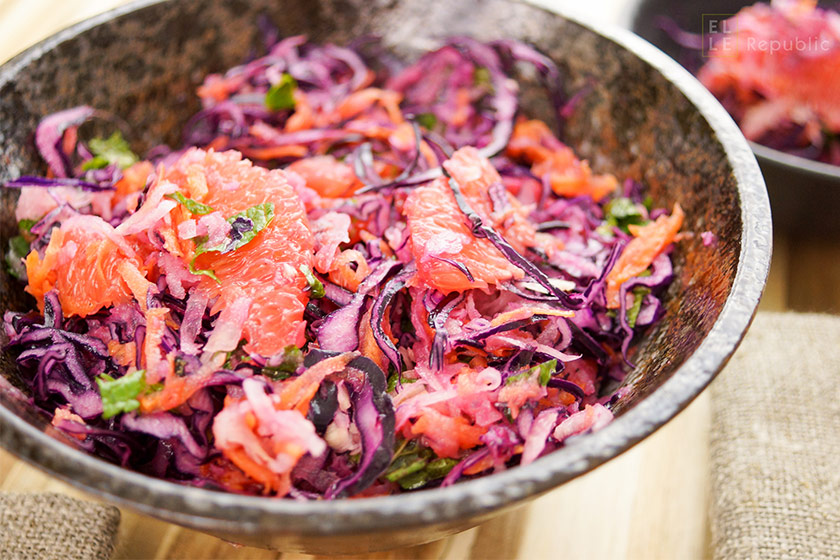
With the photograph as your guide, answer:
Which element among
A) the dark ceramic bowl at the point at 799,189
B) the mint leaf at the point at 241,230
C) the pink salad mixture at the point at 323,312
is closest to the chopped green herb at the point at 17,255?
the pink salad mixture at the point at 323,312

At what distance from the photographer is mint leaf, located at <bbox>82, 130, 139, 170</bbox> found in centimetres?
206

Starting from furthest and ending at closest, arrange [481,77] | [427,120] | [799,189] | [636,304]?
[481,77] < [427,120] < [799,189] < [636,304]

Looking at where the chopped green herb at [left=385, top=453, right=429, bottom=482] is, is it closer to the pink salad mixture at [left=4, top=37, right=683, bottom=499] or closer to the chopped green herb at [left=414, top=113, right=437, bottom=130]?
the pink salad mixture at [left=4, top=37, right=683, bottom=499]

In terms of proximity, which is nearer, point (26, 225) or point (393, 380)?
point (393, 380)

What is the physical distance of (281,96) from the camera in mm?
2254

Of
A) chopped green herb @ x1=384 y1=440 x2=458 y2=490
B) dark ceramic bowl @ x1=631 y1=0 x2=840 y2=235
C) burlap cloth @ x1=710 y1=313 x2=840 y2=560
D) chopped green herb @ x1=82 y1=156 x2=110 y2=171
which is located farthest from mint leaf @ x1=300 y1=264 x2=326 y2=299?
dark ceramic bowl @ x1=631 y1=0 x2=840 y2=235

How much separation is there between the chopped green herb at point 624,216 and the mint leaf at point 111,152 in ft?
4.72

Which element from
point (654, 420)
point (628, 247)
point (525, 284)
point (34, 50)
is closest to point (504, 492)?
point (654, 420)

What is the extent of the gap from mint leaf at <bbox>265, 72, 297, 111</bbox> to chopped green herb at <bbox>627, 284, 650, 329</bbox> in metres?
1.24

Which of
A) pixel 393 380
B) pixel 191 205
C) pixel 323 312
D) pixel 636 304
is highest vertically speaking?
pixel 191 205

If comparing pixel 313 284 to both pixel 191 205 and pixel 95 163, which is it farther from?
pixel 95 163

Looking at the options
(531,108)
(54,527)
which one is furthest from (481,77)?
(54,527)

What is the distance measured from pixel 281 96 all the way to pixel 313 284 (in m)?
0.97

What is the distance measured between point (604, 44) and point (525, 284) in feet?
3.28
